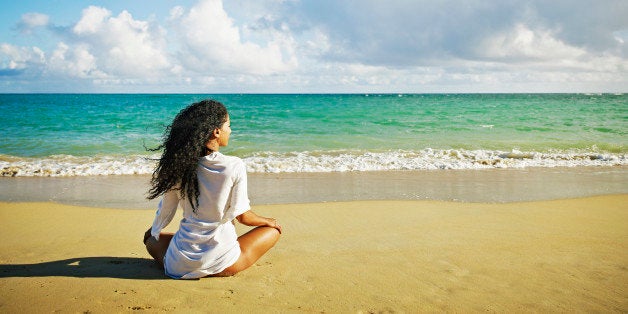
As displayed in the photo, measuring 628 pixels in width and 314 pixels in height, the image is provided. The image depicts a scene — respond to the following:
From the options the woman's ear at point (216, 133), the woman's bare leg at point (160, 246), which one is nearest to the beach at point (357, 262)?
the woman's bare leg at point (160, 246)

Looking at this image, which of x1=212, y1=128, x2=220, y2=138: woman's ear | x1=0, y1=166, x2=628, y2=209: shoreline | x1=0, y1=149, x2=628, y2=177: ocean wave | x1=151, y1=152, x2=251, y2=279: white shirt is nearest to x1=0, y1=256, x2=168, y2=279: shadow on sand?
x1=151, y1=152, x2=251, y2=279: white shirt

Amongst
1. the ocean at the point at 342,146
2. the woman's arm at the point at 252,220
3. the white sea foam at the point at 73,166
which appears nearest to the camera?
the woman's arm at the point at 252,220

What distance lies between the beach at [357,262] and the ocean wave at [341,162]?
13.6ft

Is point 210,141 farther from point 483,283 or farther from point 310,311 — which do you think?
point 483,283

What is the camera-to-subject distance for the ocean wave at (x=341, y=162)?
35.9ft

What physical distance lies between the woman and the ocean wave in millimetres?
7343

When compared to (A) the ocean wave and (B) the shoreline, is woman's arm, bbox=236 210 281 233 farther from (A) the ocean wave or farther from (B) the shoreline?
(A) the ocean wave

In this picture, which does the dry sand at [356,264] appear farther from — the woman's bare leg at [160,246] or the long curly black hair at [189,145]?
the long curly black hair at [189,145]

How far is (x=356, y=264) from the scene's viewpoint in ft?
13.9

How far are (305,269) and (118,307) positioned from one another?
173 cm

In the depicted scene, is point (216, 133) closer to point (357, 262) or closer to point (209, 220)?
point (209, 220)

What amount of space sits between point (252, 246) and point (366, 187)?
512 cm

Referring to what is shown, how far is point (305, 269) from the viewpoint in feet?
13.4

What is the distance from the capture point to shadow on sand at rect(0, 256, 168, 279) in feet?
12.6
